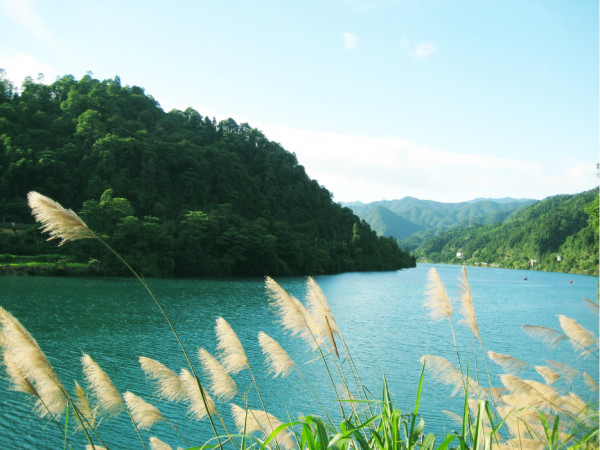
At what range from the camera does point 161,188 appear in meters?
59.9

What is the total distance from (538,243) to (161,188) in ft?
353

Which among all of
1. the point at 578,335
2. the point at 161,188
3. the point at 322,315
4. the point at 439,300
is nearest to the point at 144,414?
the point at 322,315

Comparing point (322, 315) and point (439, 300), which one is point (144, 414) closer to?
point (322, 315)

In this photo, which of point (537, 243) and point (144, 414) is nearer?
point (144, 414)

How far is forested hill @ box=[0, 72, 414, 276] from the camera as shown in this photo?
45031 millimetres

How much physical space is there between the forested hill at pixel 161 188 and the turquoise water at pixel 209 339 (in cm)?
1102

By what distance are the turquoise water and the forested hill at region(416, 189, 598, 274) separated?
61.9m

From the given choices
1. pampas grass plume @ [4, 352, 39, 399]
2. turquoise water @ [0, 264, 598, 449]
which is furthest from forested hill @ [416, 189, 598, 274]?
pampas grass plume @ [4, 352, 39, 399]

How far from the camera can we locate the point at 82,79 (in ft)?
235

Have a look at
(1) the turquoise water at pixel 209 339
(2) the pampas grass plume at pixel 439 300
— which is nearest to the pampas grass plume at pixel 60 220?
(1) the turquoise water at pixel 209 339

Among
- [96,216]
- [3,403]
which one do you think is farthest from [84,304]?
[96,216]

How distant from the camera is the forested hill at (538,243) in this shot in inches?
3888

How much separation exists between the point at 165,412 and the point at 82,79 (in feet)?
249

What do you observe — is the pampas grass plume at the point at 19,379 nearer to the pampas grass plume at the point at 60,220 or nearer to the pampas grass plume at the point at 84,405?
the pampas grass plume at the point at 84,405
